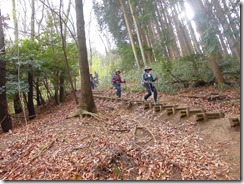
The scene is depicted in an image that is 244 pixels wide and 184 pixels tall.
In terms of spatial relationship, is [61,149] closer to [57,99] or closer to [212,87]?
[212,87]

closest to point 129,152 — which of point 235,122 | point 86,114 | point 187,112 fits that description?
point 235,122

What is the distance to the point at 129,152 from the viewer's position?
514cm

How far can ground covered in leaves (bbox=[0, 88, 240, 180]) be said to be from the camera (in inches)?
172

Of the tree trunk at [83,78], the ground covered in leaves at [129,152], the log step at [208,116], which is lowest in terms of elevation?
the ground covered in leaves at [129,152]

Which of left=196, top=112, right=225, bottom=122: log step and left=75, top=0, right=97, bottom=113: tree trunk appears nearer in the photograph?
left=196, top=112, right=225, bottom=122: log step

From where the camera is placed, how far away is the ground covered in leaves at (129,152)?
172 inches

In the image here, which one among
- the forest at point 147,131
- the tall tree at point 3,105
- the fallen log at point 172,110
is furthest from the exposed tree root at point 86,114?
the tall tree at point 3,105

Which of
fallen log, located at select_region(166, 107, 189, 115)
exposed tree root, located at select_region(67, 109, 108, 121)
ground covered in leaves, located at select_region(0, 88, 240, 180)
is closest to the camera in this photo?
ground covered in leaves, located at select_region(0, 88, 240, 180)

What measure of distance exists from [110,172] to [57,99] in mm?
12800

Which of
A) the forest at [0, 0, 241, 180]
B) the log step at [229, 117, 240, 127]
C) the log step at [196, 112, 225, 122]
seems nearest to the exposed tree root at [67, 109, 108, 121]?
the forest at [0, 0, 241, 180]

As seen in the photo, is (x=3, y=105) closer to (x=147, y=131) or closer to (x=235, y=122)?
(x=147, y=131)

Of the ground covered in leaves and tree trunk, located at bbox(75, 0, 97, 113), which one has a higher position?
tree trunk, located at bbox(75, 0, 97, 113)

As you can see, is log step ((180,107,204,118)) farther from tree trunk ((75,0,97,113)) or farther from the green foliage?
tree trunk ((75,0,97,113))

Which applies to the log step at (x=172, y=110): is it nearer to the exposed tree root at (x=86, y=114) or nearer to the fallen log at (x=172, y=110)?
the fallen log at (x=172, y=110)
